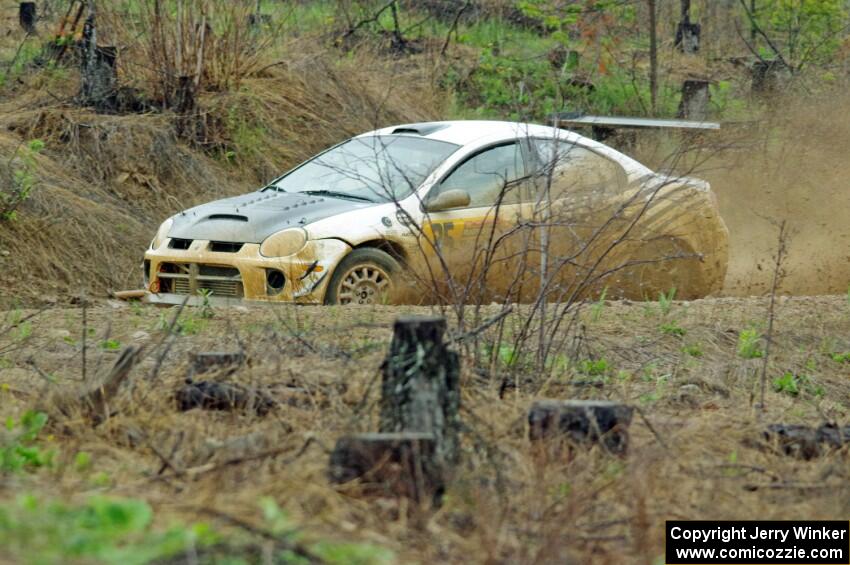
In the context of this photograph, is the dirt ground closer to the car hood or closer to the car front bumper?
the car front bumper

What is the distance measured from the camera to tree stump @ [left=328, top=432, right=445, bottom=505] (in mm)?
4023

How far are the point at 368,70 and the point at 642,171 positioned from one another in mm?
7152

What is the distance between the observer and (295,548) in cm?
345

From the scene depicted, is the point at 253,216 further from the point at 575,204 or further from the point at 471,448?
the point at 471,448

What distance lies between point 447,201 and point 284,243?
46.4 inches

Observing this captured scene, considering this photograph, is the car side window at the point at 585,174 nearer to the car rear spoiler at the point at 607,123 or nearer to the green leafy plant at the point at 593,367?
the green leafy plant at the point at 593,367

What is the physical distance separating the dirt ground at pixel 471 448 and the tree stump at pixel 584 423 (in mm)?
60

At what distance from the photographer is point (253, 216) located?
9219 millimetres

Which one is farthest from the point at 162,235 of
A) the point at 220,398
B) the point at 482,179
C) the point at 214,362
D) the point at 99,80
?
the point at 99,80

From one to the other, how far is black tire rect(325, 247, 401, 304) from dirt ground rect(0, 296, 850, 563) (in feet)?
4.39

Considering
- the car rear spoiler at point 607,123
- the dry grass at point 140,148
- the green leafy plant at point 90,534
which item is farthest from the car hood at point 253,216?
the green leafy plant at point 90,534

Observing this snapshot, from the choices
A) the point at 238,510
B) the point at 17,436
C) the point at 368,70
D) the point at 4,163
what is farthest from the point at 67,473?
the point at 368,70

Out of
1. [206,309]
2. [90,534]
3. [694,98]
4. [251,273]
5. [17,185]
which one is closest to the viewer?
[90,534]

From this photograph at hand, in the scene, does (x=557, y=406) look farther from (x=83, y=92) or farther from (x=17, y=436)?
(x=83, y=92)
